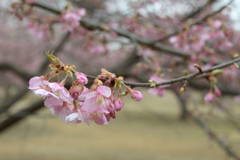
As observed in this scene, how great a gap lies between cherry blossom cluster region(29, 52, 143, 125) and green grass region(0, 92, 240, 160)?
5646 millimetres

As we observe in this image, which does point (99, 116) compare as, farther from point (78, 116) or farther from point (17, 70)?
point (17, 70)

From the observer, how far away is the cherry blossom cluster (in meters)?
0.87

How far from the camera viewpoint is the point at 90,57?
8773 mm

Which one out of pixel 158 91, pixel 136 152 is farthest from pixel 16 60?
pixel 158 91

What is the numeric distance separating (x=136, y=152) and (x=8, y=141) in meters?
4.46

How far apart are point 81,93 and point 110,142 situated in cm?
977

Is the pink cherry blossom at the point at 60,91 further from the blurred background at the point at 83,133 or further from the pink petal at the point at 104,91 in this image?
the blurred background at the point at 83,133

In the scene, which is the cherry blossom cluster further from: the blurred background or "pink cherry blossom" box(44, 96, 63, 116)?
the blurred background

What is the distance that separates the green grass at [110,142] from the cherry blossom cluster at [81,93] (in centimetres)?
565

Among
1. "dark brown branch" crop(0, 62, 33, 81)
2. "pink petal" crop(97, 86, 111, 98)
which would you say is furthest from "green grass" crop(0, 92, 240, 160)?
"pink petal" crop(97, 86, 111, 98)

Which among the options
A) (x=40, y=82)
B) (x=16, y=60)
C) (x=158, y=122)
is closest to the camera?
(x=40, y=82)

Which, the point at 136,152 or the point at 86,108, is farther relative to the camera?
the point at 136,152

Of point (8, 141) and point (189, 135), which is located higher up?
point (189, 135)

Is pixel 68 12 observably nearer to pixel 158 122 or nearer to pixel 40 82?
pixel 40 82
